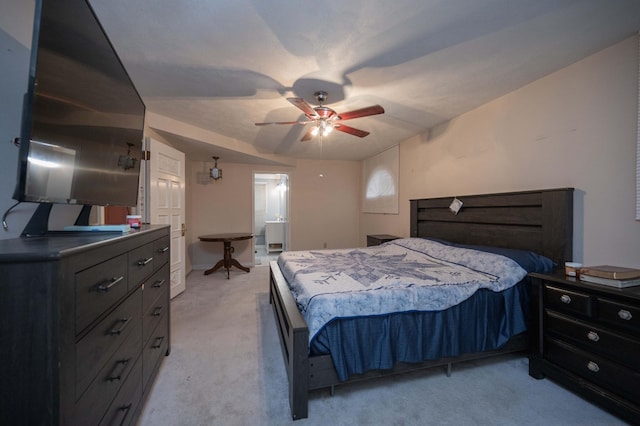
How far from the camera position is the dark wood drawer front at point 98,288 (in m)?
0.81

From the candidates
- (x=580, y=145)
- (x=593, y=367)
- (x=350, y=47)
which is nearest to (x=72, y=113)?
(x=350, y=47)

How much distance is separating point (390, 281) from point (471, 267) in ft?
2.95

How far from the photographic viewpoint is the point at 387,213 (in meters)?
4.74

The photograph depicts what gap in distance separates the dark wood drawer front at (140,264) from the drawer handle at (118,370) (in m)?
0.32

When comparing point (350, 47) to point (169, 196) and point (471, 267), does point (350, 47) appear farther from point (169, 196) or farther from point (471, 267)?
point (169, 196)

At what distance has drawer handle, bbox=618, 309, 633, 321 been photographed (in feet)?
4.47

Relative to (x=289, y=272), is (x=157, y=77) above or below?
above

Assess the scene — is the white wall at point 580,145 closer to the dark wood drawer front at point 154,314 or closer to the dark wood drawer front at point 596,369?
the dark wood drawer front at point 596,369

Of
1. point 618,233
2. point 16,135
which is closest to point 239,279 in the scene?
point 16,135

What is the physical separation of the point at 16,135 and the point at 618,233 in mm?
3697

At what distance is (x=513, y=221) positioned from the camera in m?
2.45

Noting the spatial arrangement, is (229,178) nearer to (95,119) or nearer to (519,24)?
(95,119)

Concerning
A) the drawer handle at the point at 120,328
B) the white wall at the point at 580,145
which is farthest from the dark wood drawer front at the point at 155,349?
the white wall at the point at 580,145

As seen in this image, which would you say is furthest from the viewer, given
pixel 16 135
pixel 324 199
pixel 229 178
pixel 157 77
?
pixel 324 199
